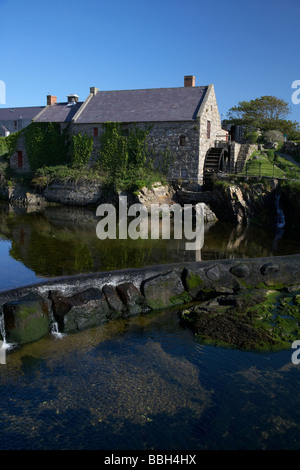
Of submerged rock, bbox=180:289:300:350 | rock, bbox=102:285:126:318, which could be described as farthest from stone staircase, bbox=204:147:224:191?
rock, bbox=102:285:126:318

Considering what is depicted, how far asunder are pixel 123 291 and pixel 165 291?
1.34 meters

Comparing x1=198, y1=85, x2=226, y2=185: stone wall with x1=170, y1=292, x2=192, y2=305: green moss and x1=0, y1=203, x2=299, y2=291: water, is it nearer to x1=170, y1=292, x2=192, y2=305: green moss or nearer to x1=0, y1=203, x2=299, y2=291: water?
x1=0, y1=203, x2=299, y2=291: water

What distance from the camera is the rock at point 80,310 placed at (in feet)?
32.0

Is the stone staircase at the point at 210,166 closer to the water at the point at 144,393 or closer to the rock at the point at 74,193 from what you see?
the rock at the point at 74,193

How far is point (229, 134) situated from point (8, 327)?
2778cm

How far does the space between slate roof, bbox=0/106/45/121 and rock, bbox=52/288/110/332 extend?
4773cm

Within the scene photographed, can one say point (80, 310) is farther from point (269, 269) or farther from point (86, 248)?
point (86, 248)

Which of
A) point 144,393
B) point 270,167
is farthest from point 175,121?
point 144,393

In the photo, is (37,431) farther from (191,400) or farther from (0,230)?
(0,230)

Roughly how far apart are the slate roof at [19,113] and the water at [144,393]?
154ft

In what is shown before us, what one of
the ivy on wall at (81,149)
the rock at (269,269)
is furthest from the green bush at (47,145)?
the rock at (269,269)

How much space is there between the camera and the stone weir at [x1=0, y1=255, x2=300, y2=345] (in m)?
9.32

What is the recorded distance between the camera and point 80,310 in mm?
9938

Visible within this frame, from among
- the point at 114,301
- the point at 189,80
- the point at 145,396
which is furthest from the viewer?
the point at 189,80
